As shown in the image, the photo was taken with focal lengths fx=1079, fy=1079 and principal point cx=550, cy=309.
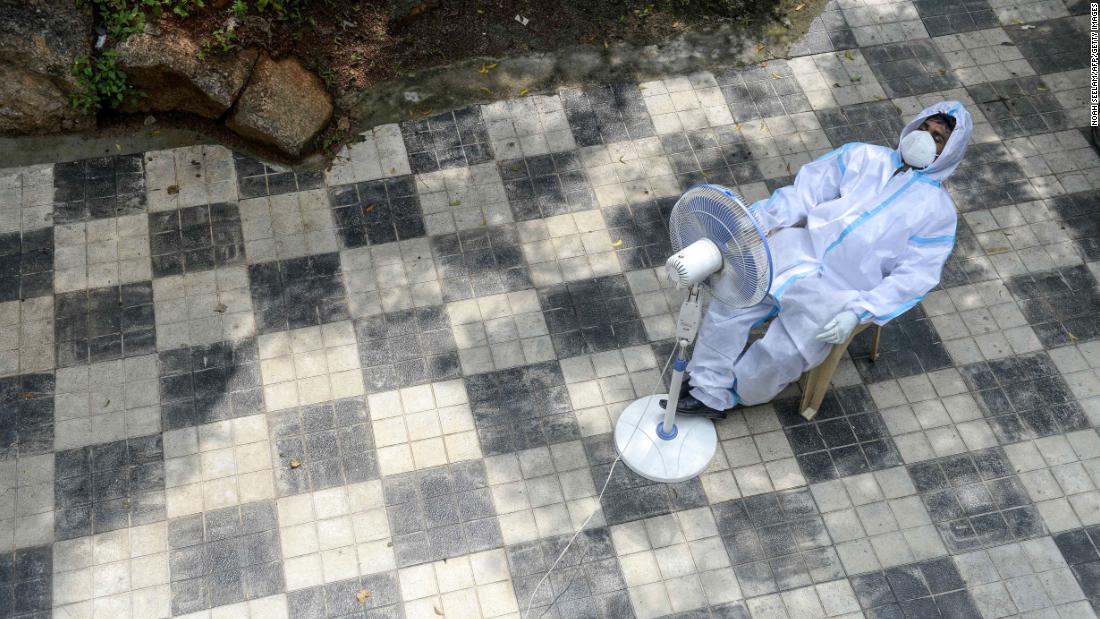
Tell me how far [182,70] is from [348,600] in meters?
3.57

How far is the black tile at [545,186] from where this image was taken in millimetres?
6973

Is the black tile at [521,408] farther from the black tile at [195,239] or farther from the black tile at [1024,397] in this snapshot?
the black tile at [1024,397]

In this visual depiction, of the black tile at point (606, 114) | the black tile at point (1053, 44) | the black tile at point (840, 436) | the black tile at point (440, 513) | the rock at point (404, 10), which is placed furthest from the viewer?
the black tile at point (1053, 44)

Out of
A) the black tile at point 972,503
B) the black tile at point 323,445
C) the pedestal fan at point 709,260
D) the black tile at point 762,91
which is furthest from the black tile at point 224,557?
the black tile at point 762,91

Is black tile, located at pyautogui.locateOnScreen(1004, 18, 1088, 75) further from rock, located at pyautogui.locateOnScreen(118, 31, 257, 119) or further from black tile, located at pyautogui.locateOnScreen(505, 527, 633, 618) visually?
rock, located at pyautogui.locateOnScreen(118, 31, 257, 119)

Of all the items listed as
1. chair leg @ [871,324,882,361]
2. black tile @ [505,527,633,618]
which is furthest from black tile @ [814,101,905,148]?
black tile @ [505,527,633,618]

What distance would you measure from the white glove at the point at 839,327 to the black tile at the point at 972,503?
1.11 meters

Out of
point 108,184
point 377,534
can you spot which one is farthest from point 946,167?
point 108,184

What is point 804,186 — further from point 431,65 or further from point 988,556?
point 431,65

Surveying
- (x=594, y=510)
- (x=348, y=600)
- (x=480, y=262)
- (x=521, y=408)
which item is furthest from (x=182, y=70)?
(x=594, y=510)

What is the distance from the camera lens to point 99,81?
272 inches

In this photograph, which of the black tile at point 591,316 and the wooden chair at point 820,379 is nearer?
the wooden chair at point 820,379

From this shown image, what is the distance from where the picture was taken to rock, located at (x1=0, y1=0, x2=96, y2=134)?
22.2 ft

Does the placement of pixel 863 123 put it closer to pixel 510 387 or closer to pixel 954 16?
pixel 954 16
